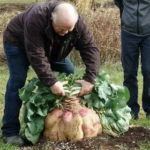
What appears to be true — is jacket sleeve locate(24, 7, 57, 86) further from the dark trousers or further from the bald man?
the dark trousers

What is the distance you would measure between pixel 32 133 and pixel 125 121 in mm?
1085

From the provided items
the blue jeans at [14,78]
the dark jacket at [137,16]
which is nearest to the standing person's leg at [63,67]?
the blue jeans at [14,78]

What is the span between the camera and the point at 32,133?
5.25 meters

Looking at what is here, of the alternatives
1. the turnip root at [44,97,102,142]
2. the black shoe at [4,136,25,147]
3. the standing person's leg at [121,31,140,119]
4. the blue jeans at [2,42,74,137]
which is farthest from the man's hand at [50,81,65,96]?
the standing person's leg at [121,31,140,119]

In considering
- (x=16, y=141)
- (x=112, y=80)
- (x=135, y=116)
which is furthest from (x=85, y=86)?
(x=112, y=80)

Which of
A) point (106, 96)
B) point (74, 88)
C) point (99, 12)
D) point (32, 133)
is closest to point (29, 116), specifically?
point (32, 133)

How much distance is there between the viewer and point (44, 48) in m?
5.00

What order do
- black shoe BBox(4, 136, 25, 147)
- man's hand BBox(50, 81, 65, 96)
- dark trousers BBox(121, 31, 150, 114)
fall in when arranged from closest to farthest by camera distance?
man's hand BBox(50, 81, 65, 96) < black shoe BBox(4, 136, 25, 147) < dark trousers BBox(121, 31, 150, 114)

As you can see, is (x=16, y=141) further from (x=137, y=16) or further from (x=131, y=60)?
(x=137, y=16)

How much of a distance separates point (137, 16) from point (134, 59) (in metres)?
0.57

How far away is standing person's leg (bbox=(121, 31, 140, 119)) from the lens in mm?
6078

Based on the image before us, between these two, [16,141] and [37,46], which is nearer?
[37,46]

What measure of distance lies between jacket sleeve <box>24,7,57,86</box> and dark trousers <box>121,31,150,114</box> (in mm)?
1521

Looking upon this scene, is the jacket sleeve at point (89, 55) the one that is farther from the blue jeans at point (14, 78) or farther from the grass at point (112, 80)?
the grass at point (112, 80)
